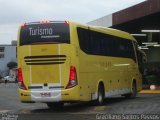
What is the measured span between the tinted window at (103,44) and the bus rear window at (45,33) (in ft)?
2.16

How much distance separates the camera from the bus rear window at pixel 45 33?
21062mm

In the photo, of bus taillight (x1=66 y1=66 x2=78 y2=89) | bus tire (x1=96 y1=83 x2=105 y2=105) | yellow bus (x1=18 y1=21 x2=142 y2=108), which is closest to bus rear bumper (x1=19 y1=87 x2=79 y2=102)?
yellow bus (x1=18 y1=21 x2=142 y2=108)

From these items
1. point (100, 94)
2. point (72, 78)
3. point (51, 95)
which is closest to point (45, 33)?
point (72, 78)

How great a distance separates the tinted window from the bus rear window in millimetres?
657

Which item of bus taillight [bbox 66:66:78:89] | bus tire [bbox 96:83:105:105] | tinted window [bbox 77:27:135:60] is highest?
tinted window [bbox 77:27:135:60]

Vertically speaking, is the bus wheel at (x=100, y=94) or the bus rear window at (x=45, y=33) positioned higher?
the bus rear window at (x=45, y=33)

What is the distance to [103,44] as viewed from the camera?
24.1m

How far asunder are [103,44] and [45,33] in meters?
3.62

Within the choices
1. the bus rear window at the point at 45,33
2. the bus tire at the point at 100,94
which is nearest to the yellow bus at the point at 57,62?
the bus rear window at the point at 45,33

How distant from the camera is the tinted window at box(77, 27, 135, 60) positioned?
21.9 metres

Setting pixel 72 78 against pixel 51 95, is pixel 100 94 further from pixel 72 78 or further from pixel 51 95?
pixel 51 95

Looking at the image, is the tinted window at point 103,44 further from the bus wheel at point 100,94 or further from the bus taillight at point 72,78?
the bus wheel at point 100,94

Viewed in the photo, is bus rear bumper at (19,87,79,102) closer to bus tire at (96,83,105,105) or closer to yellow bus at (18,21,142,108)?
yellow bus at (18,21,142,108)

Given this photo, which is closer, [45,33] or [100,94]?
[45,33]
